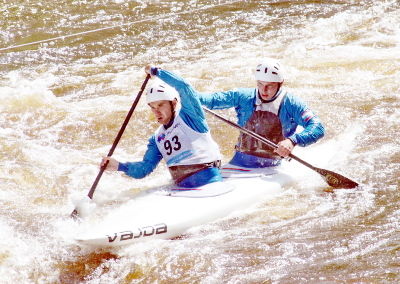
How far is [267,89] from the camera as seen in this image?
6688 mm

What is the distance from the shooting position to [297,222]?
5980 mm

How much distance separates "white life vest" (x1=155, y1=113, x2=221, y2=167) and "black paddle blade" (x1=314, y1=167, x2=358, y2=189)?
1.37 m

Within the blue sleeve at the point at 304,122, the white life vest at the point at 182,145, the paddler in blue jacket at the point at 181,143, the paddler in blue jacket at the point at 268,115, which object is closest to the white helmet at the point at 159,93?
the paddler in blue jacket at the point at 181,143

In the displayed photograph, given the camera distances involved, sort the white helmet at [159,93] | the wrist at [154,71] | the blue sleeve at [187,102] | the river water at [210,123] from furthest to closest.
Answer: the wrist at [154,71] → the blue sleeve at [187,102] → the white helmet at [159,93] → the river water at [210,123]

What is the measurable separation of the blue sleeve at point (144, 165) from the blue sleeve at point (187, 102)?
1.42ft

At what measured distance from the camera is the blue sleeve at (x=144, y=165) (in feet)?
19.9

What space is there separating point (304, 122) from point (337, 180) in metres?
0.71

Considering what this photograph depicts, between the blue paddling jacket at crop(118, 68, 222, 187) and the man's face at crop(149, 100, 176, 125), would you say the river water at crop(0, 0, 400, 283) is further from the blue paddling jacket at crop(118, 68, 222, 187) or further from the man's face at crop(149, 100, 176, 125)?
the man's face at crop(149, 100, 176, 125)

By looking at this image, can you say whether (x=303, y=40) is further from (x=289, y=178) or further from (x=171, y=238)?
(x=171, y=238)

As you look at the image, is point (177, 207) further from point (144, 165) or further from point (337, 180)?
point (337, 180)

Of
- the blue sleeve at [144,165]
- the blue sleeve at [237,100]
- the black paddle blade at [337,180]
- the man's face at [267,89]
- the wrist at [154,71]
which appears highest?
the wrist at [154,71]

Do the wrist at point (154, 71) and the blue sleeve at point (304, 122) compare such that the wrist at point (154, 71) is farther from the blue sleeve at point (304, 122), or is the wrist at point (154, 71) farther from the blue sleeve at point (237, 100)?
the blue sleeve at point (304, 122)

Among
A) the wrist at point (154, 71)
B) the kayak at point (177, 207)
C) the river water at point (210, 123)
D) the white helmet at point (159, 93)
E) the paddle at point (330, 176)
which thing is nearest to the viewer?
the river water at point (210, 123)

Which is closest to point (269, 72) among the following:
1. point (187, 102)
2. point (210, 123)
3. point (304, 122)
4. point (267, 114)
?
point (267, 114)
